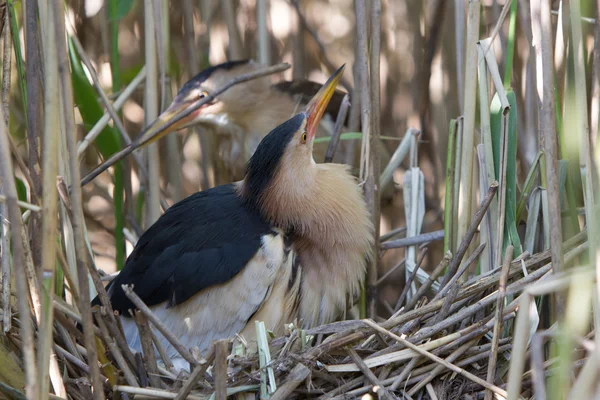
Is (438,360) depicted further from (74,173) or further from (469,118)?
(74,173)

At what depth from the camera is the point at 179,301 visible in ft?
5.24

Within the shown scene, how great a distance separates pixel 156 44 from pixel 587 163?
125 cm

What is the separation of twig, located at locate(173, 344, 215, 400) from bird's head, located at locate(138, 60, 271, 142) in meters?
0.84

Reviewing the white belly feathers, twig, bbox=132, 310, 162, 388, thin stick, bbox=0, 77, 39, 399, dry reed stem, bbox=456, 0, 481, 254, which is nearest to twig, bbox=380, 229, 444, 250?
dry reed stem, bbox=456, 0, 481, 254

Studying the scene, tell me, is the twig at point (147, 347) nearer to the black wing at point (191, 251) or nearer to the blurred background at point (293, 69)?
the black wing at point (191, 251)

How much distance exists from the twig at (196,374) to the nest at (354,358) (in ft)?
0.12

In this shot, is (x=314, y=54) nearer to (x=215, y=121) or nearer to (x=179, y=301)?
(x=215, y=121)

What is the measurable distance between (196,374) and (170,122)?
2.92ft

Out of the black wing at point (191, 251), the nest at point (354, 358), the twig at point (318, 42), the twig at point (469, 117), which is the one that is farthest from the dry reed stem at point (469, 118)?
the twig at point (318, 42)

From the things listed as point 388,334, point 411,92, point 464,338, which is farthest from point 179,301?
point 411,92

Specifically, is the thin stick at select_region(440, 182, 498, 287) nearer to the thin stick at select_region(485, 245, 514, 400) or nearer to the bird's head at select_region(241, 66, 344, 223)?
the thin stick at select_region(485, 245, 514, 400)

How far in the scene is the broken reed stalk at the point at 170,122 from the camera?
1.58 meters

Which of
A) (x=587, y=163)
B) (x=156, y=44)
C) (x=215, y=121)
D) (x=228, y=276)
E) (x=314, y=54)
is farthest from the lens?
(x=314, y=54)

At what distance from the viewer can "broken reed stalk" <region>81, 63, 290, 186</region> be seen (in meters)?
1.58
